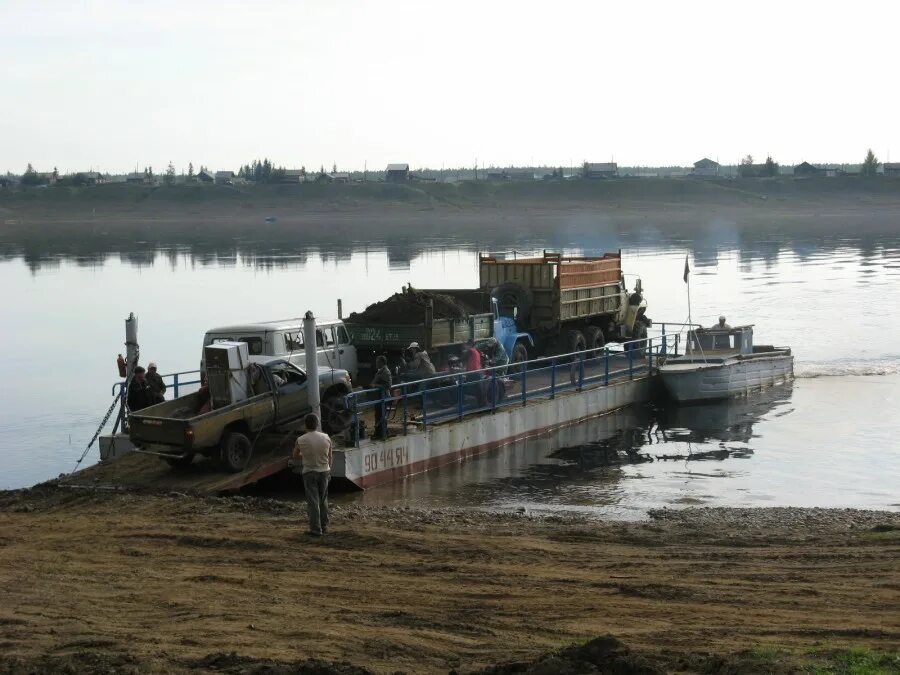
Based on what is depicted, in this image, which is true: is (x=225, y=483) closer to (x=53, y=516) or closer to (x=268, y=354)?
(x=53, y=516)

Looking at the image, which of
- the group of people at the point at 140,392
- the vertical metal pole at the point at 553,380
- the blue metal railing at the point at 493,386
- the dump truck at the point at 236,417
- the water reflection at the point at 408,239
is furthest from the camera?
the water reflection at the point at 408,239

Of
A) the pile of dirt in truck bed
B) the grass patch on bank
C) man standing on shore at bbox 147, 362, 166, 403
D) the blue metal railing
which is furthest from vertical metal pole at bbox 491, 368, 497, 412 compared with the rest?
the grass patch on bank

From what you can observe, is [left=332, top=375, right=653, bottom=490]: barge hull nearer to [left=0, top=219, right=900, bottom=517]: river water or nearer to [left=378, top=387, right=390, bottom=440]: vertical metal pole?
[left=378, top=387, right=390, bottom=440]: vertical metal pole

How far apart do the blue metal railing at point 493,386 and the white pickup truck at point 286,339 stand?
113cm

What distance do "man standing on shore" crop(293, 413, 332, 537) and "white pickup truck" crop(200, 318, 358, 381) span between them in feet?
18.6

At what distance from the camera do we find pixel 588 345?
27.5m

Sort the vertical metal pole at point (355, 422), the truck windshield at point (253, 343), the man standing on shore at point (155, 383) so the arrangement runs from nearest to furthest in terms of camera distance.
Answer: the vertical metal pole at point (355, 422)
the man standing on shore at point (155, 383)
the truck windshield at point (253, 343)

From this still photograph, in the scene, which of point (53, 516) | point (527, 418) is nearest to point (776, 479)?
point (527, 418)

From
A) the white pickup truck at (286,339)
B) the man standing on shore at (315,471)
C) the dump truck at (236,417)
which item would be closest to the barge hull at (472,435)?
the dump truck at (236,417)

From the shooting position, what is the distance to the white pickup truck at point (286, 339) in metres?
19.7

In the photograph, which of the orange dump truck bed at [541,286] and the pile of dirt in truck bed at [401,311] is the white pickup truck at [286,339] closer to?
the pile of dirt in truck bed at [401,311]

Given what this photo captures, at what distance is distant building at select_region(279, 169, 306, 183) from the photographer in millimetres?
156425

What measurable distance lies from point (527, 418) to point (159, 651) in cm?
1469

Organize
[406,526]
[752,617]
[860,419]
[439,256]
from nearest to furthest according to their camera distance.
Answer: [752,617] → [406,526] → [860,419] → [439,256]
